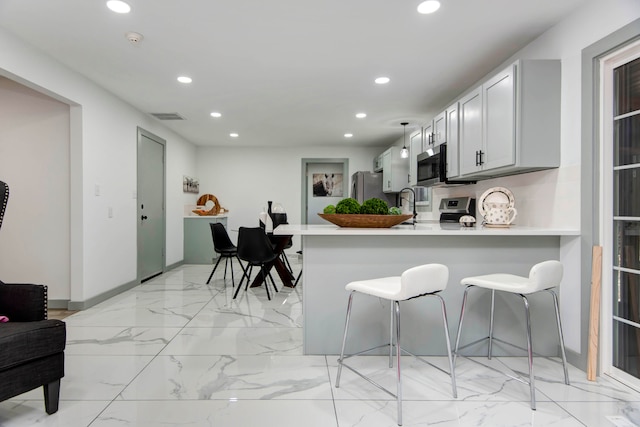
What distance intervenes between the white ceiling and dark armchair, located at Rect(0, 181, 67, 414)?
1421 millimetres

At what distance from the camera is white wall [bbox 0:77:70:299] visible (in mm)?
3488

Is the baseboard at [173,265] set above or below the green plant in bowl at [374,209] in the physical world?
below

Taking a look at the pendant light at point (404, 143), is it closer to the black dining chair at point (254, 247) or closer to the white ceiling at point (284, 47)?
the white ceiling at point (284, 47)

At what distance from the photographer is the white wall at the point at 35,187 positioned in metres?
3.49

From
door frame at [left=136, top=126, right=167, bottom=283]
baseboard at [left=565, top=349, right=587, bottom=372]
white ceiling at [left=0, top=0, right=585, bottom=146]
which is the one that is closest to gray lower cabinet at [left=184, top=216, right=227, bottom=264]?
door frame at [left=136, top=126, right=167, bottom=283]

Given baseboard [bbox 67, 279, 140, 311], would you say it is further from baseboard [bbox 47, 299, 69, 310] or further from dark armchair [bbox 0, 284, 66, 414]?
dark armchair [bbox 0, 284, 66, 414]

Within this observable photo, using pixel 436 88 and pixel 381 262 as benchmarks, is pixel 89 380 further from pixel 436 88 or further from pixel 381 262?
pixel 436 88

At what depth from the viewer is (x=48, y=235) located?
3535 millimetres

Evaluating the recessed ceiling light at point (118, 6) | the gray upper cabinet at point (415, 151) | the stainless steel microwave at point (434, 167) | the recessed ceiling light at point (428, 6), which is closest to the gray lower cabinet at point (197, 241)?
the gray upper cabinet at point (415, 151)

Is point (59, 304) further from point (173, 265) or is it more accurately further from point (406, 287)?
point (406, 287)

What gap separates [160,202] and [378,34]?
416 cm

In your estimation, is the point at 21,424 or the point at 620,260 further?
the point at 620,260

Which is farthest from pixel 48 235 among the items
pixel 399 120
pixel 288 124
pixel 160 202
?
pixel 399 120

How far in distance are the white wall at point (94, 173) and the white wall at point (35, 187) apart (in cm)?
7
